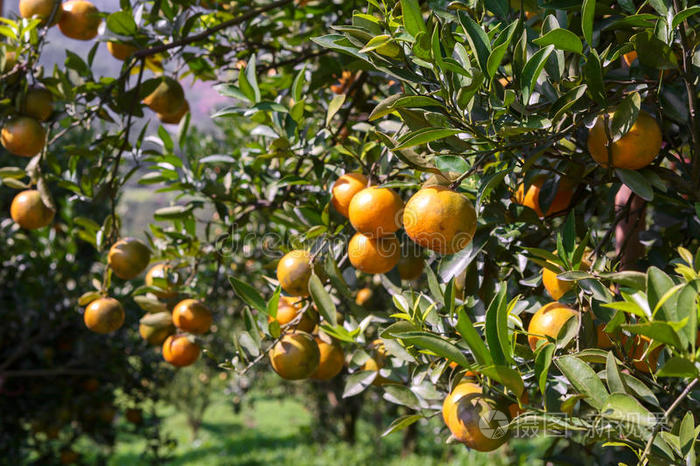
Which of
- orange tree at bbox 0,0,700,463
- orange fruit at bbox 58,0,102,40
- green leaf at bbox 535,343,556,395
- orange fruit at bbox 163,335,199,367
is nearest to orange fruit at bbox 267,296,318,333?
orange tree at bbox 0,0,700,463

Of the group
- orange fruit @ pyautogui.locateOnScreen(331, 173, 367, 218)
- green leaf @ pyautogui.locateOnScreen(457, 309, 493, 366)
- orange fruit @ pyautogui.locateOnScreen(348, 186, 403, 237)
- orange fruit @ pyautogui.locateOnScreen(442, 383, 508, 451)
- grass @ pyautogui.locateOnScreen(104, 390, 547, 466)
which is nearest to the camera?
green leaf @ pyautogui.locateOnScreen(457, 309, 493, 366)

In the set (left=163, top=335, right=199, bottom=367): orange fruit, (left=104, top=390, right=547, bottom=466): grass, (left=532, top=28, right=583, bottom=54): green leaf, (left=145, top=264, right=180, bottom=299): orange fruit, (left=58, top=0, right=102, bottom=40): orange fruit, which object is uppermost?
(left=58, top=0, right=102, bottom=40): orange fruit

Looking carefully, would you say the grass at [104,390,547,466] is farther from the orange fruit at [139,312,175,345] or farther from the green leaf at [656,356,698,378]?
the green leaf at [656,356,698,378]

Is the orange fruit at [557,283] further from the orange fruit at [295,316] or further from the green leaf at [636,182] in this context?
the orange fruit at [295,316]

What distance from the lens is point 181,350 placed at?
132cm

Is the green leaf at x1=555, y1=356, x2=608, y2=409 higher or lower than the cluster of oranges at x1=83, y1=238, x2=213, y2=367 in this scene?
higher

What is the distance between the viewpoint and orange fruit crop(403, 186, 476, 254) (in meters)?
0.76

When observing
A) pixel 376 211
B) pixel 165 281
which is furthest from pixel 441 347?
pixel 165 281

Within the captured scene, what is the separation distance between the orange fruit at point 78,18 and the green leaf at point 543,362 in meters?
1.31

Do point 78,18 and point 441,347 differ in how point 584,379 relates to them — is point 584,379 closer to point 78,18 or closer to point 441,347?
point 441,347

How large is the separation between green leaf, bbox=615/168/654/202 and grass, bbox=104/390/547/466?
3350 millimetres

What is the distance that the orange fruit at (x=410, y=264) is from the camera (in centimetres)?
113

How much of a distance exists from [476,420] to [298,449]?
5.79 metres

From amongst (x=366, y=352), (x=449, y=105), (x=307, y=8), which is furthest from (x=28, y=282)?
(x=449, y=105)
